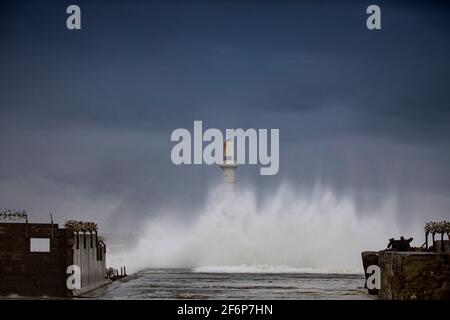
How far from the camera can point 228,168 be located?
2739 inches

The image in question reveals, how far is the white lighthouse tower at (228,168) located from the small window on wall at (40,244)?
99.0ft

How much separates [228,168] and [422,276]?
120 ft

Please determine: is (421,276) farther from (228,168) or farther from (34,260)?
(228,168)

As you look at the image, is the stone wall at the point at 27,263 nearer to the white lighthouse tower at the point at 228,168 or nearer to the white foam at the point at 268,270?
the white lighthouse tower at the point at 228,168

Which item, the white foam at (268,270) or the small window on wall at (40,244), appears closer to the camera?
the small window on wall at (40,244)

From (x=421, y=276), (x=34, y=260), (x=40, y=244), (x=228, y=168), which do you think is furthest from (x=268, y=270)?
(x=421, y=276)

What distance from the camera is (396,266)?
34.6 m

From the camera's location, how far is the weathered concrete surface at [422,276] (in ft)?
109

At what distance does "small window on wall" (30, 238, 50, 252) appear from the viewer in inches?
1486

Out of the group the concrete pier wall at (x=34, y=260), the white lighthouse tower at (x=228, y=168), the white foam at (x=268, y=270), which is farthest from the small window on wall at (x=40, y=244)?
the white foam at (x=268, y=270)

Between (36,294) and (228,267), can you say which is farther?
(228,267)
